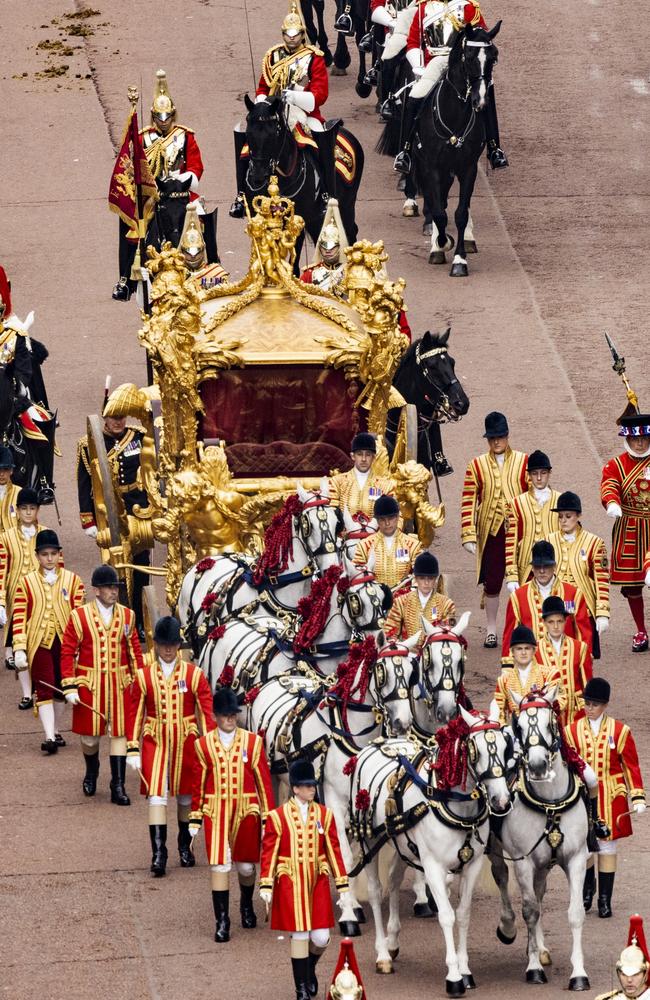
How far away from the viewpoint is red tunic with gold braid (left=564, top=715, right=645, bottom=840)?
14695mm

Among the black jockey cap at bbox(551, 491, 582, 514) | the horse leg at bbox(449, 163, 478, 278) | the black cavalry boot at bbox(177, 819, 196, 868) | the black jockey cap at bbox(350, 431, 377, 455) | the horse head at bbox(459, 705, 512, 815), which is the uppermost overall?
the horse head at bbox(459, 705, 512, 815)

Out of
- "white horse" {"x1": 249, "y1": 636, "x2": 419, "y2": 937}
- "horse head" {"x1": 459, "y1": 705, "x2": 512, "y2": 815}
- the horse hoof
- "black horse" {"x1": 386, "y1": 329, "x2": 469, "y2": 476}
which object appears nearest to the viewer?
"horse head" {"x1": 459, "y1": 705, "x2": 512, "y2": 815}

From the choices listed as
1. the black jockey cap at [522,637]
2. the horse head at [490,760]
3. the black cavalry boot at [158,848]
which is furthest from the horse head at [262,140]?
the horse head at [490,760]

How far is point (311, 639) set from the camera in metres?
15.1

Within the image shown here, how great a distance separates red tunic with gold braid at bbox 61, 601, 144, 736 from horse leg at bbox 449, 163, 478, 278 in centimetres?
973

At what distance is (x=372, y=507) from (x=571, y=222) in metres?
11.0

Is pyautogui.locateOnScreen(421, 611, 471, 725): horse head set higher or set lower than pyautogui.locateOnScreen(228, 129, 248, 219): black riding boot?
higher

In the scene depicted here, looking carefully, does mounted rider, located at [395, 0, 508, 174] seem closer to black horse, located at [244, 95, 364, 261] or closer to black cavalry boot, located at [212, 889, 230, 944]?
black horse, located at [244, 95, 364, 261]

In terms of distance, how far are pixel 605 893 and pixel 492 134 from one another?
1230 cm

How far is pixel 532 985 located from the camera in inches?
540

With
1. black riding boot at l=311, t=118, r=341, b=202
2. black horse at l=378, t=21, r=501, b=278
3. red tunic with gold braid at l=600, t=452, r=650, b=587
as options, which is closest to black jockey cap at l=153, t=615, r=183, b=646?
red tunic with gold braid at l=600, t=452, r=650, b=587

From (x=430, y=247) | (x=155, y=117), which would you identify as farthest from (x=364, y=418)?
(x=430, y=247)

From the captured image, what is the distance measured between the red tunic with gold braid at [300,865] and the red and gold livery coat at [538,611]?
2.64 metres

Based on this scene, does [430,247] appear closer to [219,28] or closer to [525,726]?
[219,28]
